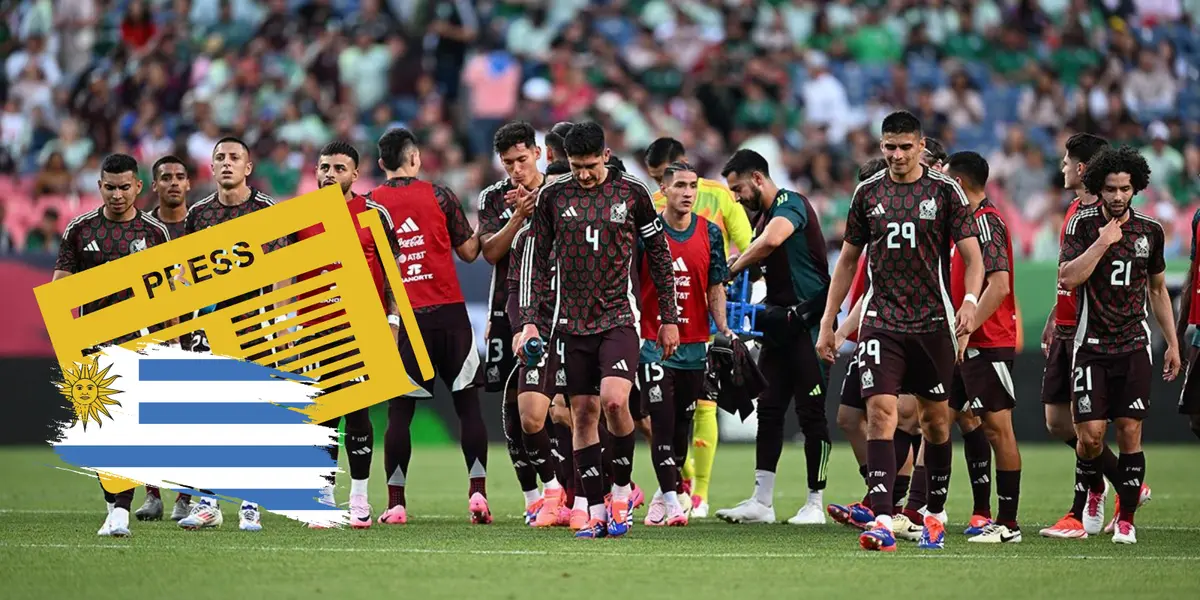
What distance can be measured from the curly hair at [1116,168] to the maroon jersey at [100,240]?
5.82m

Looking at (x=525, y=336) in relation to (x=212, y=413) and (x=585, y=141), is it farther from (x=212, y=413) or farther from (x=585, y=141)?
(x=212, y=413)

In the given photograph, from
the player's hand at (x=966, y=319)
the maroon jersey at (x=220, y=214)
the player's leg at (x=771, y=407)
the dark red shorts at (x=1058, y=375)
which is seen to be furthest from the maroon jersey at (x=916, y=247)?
the maroon jersey at (x=220, y=214)

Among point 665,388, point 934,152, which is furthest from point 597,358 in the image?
point 934,152

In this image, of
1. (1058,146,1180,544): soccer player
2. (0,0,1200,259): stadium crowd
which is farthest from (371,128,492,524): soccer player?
(0,0,1200,259): stadium crowd

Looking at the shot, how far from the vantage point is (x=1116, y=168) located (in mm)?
10336

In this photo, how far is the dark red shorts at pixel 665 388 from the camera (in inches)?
468

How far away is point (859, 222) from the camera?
33.0 ft

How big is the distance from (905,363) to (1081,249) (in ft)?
5.48

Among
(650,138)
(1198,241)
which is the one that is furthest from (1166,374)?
(650,138)

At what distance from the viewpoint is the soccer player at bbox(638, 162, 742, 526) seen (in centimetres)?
1177

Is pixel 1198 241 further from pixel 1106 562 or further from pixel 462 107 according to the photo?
pixel 462 107

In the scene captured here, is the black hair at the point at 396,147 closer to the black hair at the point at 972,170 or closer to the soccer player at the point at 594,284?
the soccer player at the point at 594,284

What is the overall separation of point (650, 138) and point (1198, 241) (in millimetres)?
12565

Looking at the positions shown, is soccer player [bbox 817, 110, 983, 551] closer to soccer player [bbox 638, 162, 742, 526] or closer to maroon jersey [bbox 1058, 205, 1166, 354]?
maroon jersey [bbox 1058, 205, 1166, 354]
